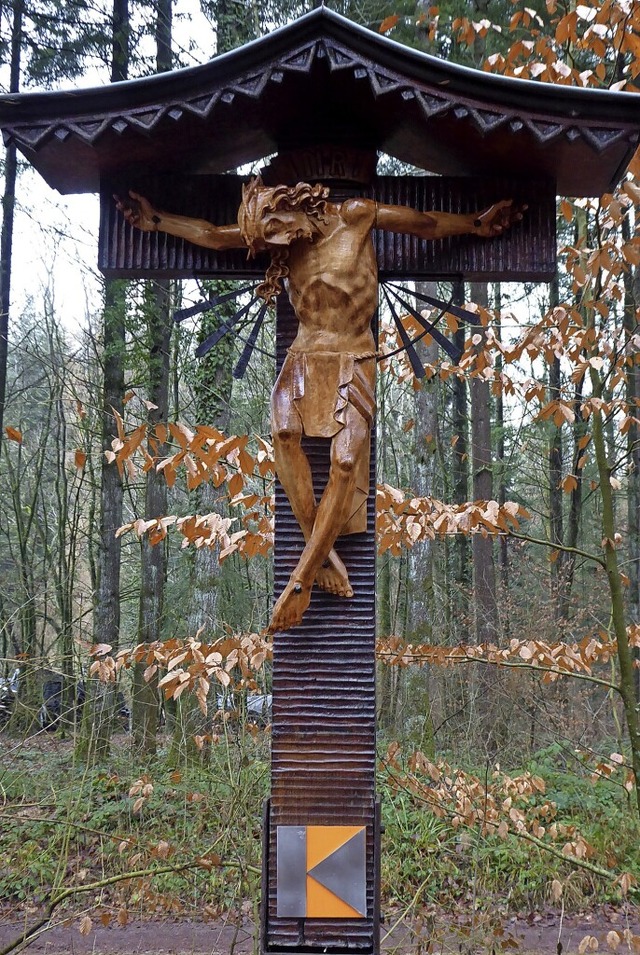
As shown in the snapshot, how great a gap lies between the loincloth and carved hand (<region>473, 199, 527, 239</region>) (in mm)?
643

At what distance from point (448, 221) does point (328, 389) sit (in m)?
0.74

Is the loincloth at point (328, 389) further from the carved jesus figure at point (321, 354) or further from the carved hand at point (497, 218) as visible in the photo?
the carved hand at point (497, 218)

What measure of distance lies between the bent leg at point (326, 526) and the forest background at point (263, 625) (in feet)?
0.66

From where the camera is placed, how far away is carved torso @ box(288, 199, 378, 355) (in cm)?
242

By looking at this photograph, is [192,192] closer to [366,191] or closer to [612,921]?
[366,191]

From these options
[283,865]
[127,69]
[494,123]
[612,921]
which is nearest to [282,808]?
[283,865]

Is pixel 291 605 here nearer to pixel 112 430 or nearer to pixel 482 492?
pixel 112 430

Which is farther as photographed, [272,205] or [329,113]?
[329,113]

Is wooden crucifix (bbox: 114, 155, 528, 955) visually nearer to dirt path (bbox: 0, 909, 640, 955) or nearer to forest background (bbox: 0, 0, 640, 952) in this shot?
forest background (bbox: 0, 0, 640, 952)

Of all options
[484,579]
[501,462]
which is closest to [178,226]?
[484,579]

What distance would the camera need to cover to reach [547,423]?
11672 mm

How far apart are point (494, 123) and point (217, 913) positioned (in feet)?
15.4

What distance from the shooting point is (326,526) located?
234 cm

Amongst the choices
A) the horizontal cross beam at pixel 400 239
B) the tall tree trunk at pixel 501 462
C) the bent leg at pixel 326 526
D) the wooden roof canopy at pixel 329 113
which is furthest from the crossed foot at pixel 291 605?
the tall tree trunk at pixel 501 462
